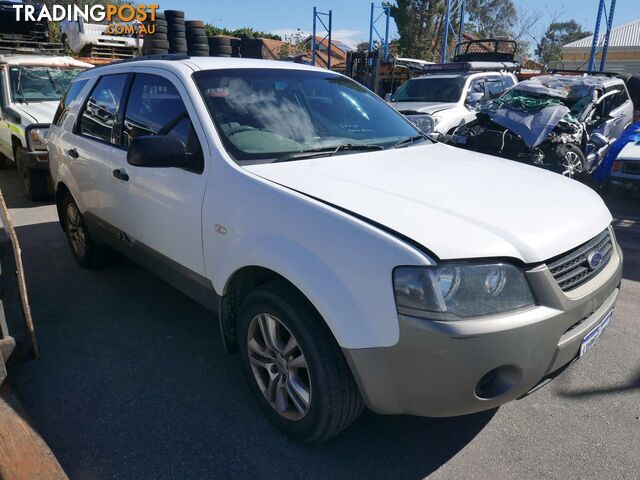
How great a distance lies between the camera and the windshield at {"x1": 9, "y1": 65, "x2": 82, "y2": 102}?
330 inches

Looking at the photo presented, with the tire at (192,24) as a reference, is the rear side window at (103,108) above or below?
below

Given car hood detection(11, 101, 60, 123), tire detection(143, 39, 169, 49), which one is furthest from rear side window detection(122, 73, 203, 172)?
tire detection(143, 39, 169, 49)

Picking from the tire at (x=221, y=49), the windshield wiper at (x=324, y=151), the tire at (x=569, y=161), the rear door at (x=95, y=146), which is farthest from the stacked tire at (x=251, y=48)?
the windshield wiper at (x=324, y=151)

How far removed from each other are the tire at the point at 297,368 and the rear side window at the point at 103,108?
2.05m

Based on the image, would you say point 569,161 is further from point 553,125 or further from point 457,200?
point 457,200

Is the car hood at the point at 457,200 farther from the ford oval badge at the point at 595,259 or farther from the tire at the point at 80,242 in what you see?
the tire at the point at 80,242

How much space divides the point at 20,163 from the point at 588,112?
8.99 metres

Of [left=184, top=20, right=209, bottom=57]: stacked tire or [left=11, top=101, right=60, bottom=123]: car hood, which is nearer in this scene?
[left=11, top=101, right=60, bottom=123]: car hood

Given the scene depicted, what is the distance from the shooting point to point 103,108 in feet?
12.9

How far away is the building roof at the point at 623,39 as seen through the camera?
26.7 m

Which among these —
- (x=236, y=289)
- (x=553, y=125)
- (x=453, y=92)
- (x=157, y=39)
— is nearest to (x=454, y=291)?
(x=236, y=289)

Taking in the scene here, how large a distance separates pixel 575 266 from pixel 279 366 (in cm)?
142

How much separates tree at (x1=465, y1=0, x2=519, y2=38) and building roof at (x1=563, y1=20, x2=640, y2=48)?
39.3ft

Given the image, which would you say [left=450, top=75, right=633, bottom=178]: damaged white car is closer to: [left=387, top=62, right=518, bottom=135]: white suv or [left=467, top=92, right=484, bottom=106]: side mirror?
[left=387, top=62, right=518, bottom=135]: white suv
